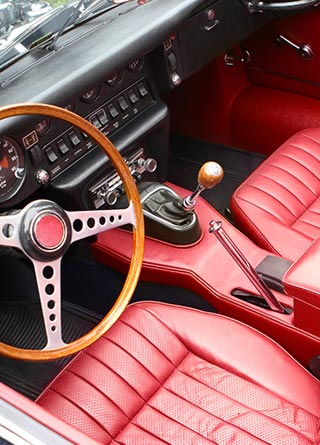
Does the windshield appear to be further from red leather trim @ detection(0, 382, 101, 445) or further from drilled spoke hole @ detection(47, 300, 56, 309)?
red leather trim @ detection(0, 382, 101, 445)

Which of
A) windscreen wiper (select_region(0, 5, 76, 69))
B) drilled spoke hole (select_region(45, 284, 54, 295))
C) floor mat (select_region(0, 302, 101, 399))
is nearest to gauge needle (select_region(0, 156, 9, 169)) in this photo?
windscreen wiper (select_region(0, 5, 76, 69))

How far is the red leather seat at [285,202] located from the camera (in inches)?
73.1

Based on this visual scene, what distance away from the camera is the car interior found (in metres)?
1.37

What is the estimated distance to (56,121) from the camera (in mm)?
1692

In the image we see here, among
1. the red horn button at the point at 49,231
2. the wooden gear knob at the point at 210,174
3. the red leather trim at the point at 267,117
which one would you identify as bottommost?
the red leather trim at the point at 267,117

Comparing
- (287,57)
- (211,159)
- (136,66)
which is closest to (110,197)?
(136,66)

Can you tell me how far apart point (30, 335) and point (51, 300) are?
79 centimetres

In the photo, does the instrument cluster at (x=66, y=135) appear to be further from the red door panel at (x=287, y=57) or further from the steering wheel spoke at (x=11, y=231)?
the red door panel at (x=287, y=57)

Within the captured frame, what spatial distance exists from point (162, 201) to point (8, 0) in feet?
2.37

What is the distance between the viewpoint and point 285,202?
1.96 meters

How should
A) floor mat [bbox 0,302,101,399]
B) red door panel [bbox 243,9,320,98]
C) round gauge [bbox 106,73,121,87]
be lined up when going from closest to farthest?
round gauge [bbox 106,73,121,87] < floor mat [bbox 0,302,101,399] < red door panel [bbox 243,9,320,98]

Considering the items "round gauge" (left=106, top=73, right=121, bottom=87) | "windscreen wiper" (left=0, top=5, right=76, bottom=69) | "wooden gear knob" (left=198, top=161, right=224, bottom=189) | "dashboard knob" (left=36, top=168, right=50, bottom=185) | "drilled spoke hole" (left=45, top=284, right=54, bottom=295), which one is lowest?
"drilled spoke hole" (left=45, top=284, right=54, bottom=295)

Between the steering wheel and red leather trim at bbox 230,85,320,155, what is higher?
the steering wheel

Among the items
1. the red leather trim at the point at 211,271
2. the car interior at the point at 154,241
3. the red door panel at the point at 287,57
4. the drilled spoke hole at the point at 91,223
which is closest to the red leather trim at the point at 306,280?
the car interior at the point at 154,241
